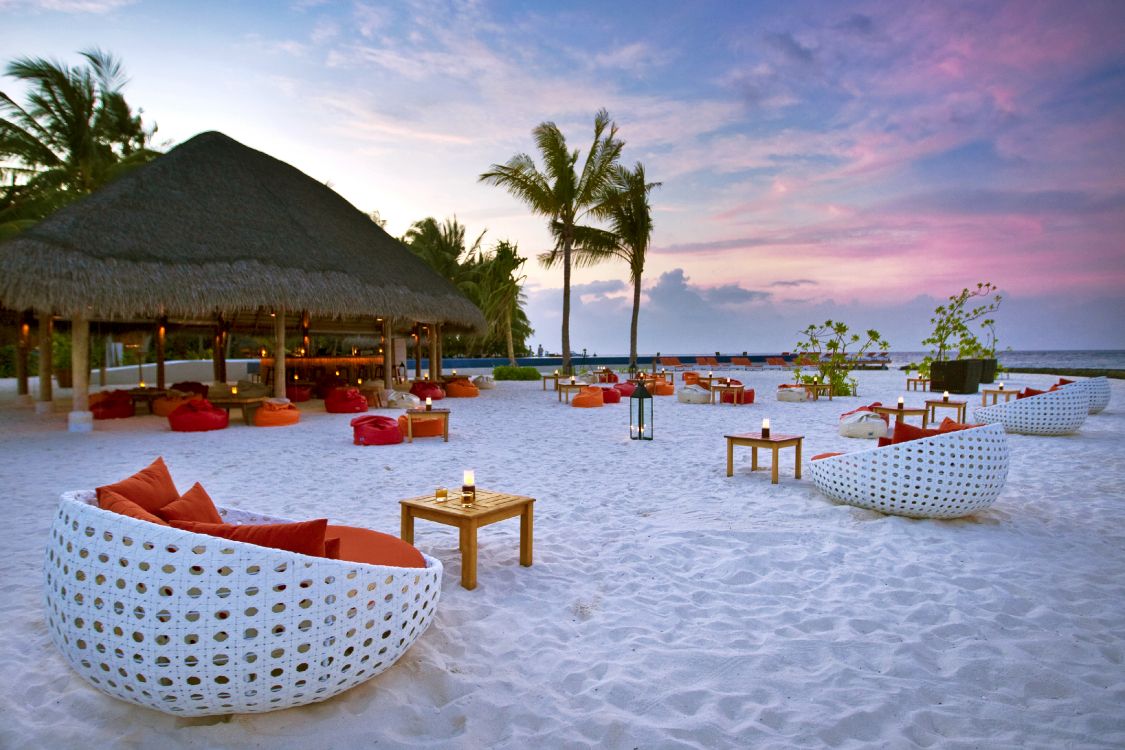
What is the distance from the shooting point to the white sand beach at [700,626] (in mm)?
2074

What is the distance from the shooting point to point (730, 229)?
63.5ft

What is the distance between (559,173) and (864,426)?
13.4m

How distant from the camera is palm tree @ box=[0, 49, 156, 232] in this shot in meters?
14.9

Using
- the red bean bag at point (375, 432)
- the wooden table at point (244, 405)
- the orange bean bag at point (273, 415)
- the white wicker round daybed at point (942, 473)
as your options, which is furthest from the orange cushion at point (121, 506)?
the wooden table at point (244, 405)

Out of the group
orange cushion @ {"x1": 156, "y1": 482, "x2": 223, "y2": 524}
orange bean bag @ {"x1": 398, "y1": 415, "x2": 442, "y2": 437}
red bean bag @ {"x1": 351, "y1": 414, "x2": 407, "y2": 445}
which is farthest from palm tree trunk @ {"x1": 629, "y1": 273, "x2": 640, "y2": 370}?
orange cushion @ {"x1": 156, "y1": 482, "x2": 223, "y2": 524}

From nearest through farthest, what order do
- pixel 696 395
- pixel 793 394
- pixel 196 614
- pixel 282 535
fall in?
pixel 196 614 → pixel 282 535 → pixel 696 395 → pixel 793 394

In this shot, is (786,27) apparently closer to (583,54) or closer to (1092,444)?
(583,54)

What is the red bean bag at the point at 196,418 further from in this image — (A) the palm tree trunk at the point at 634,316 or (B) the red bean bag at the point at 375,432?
(A) the palm tree trunk at the point at 634,316

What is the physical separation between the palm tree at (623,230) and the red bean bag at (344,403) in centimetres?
1002

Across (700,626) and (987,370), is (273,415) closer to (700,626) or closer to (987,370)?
(700,626)

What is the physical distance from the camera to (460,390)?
1608cm

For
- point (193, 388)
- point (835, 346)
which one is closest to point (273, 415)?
point (193, 388)

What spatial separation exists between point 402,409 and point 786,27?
426 inches

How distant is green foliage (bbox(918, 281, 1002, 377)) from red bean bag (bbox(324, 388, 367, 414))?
1469cm
